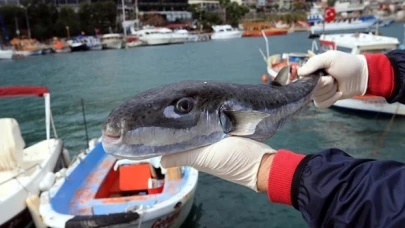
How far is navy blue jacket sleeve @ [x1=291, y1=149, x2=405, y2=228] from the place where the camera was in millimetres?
1715

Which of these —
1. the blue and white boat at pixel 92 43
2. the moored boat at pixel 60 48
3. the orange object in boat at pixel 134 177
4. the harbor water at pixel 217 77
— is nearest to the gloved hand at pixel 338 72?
the harbor water at pixel 217 77

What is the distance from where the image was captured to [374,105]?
17016mm

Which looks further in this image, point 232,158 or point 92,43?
point 92,43

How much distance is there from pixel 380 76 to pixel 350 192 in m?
2.10

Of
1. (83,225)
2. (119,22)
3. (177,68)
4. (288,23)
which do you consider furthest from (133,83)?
(288,23)

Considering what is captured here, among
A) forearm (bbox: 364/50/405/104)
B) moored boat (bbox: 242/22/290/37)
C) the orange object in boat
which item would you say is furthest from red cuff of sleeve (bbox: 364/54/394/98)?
moored boat (bbox: 242/22/290/37)

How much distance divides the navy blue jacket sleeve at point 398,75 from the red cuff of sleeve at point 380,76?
33 millimetres

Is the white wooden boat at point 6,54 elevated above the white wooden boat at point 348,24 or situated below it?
below

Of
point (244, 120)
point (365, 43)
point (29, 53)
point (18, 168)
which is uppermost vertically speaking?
point (244, 120)

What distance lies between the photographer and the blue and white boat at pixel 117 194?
23.3 ft

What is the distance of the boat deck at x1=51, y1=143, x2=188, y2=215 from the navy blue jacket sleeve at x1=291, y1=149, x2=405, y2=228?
6.05 m

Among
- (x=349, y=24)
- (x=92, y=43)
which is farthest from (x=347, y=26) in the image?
(x=92, y=43)

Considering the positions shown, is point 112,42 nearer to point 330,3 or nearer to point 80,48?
point 80,48

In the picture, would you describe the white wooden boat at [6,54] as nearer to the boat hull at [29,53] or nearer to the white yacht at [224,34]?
the boat hull at [29,53]
